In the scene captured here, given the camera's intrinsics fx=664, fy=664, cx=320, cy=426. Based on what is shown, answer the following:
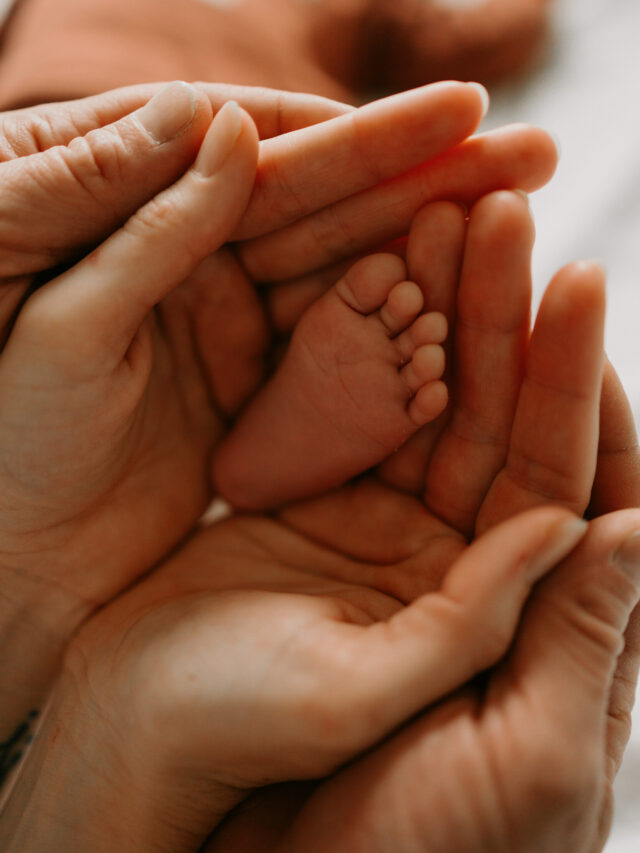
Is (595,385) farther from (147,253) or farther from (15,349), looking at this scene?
(15,349)

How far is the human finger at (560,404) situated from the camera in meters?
0.53

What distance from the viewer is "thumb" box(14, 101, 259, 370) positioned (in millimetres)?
580

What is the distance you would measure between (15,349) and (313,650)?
0.37 metres

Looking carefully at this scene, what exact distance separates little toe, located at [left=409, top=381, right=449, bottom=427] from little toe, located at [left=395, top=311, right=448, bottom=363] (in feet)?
0.13

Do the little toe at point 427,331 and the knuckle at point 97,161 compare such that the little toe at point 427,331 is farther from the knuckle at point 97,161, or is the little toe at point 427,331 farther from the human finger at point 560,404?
the knuckle at point 97,161

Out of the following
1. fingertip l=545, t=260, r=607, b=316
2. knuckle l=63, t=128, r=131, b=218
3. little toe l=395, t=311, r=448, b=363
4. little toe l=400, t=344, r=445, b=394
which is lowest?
little toe l=400, t=344, r=445, b=394

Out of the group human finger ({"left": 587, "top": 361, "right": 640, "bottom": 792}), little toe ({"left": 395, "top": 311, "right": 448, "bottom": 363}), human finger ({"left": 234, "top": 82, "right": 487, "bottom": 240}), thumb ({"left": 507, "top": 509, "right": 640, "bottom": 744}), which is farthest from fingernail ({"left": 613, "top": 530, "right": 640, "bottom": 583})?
human finger ({"left": 234, "top": 82, "right": 487, "bottom": 240})

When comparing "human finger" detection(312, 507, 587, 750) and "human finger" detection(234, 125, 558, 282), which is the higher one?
"human finger" detection(234, 125, 558, 282)

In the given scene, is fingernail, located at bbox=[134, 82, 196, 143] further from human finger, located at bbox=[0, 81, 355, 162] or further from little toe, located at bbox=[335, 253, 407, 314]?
little toe, located at bbox=[335, 253, 407, 314]

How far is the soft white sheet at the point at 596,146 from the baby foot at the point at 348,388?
17.9 inches

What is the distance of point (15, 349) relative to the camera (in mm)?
595

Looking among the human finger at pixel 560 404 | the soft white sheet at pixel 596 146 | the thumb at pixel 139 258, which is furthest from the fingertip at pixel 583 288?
the soft white sheet at pixel 596 146

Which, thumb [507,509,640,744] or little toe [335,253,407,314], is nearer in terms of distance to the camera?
thumb [507,509,640,744]

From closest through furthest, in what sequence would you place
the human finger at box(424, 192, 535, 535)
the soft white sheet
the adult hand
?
the adult hand → the human finger at box(424, 192, 535, 535) → the soft white sheet
